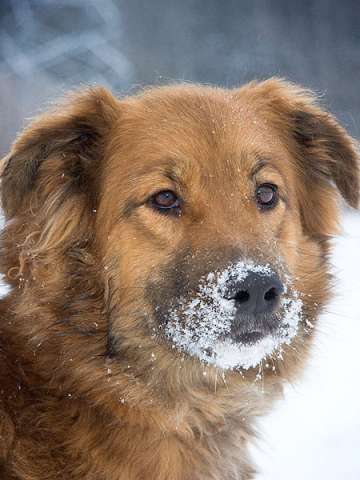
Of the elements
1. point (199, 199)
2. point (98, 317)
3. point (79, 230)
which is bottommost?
point (98, 317)

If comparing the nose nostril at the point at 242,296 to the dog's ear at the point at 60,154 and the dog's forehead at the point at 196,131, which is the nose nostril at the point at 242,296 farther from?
the dog's ear at the point at 60,154

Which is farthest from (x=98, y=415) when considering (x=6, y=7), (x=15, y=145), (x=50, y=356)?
(x=6, y=7)

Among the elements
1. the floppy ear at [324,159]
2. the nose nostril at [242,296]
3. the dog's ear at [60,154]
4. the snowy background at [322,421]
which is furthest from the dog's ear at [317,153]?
the nose nostril at [242,296]

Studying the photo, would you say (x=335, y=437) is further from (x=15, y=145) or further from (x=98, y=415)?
(x=15, y=145)

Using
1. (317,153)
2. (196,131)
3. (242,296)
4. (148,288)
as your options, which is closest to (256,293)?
(242,296)

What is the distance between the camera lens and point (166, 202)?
3.29 meters

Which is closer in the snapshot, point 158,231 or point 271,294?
point 271,294

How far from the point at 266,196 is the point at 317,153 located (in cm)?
71

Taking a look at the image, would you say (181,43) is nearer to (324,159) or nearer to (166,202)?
(324,159)

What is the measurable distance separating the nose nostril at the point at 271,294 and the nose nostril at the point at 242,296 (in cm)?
9

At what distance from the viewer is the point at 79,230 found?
3.44m

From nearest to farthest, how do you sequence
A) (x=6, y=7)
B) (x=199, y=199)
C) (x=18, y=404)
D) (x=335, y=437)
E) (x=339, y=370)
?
(x=18, y=404) < (x=199, y=199) < (x=335, y=437) < (x=339, y=370) < (x=6, y=7)

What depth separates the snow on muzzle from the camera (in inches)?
114

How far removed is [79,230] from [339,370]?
3.98 meters
